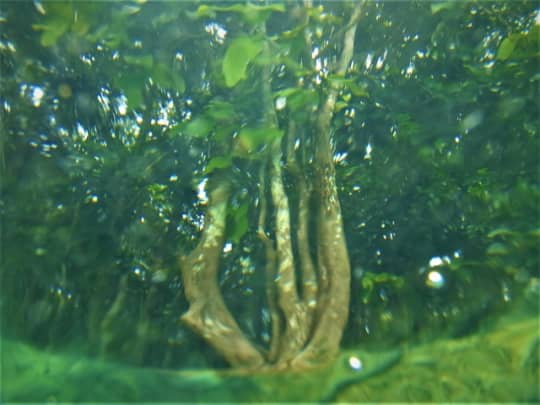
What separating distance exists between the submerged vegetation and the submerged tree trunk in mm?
14

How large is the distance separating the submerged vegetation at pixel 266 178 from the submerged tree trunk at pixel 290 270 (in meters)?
0.01

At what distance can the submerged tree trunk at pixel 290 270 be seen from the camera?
3504mm

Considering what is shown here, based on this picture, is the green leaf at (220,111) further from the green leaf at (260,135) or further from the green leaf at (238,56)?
the green leaf at (238,56)

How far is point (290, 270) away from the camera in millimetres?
3760

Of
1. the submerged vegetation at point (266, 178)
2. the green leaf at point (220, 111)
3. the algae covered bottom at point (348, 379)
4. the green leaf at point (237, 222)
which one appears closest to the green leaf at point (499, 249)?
the submerged vegetation at point (266, 178)

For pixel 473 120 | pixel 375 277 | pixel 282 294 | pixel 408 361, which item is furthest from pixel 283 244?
pixel 473 120

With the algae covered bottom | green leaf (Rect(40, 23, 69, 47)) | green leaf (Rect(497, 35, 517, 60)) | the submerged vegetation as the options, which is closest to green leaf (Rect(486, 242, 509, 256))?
the submerged vegetation

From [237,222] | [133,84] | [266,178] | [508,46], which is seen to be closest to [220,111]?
[133,84]

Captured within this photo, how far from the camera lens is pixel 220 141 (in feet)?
13.0

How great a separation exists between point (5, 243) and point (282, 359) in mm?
1889

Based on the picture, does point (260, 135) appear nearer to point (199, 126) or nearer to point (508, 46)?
point (199, 126)

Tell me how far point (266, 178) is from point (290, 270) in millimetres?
772

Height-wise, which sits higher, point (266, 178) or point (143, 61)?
point (143, 61)

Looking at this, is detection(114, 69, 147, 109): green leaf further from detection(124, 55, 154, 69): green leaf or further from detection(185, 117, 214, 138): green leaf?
detection(185, 117, 214, 138): green leaf
